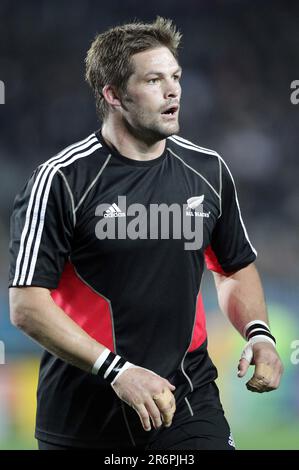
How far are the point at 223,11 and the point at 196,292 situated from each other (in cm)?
325

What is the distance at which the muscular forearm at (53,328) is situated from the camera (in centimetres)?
293

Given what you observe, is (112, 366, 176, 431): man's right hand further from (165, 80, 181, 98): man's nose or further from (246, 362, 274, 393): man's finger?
(165, 80, 181, 98): man's nose

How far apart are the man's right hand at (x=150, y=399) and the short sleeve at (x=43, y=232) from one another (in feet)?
1.51

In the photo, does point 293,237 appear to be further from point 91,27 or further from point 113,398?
point 113,398

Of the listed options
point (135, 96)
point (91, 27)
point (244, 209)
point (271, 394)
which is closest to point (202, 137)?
point (244, 209)

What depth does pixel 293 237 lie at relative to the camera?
19.5 feet

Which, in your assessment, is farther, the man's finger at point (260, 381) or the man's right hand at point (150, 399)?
the man's finger at point (260, 381)

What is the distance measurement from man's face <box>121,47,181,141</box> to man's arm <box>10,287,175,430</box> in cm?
64

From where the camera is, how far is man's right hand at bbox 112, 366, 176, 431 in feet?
9.02

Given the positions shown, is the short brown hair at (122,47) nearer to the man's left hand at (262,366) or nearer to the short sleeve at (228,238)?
the short sleeve at (228,238)
